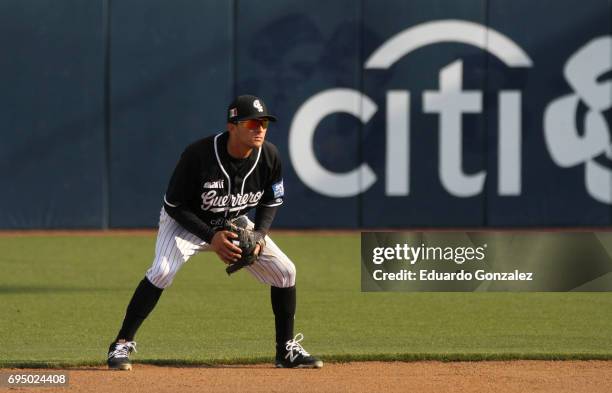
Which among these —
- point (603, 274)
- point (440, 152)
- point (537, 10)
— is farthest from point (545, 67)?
point (603, 274)

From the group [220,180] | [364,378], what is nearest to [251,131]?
[220,180]

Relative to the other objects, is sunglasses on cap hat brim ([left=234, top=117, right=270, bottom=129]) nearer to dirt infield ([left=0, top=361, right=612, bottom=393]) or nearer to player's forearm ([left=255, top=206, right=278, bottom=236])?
player's forearm ([left=255, top=206, right=278, bottom=236])

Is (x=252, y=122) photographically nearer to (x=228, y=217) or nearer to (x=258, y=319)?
(x=228, y=217)

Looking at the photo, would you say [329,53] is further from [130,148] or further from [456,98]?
[130,148]

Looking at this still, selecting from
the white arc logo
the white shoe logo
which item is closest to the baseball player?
the white arc logo

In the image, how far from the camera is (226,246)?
22.7 ft

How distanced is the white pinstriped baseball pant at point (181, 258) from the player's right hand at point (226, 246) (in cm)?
20

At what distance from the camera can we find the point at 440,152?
15766 millimetres

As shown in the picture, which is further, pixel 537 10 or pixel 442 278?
pixel 537 10

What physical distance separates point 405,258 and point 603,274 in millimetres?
1806

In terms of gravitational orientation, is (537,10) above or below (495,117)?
above

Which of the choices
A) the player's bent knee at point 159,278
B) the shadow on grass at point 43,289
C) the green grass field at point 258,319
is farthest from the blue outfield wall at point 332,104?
the player's bent knee at point 159,278

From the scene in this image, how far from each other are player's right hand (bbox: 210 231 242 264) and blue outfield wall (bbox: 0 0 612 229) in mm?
8449

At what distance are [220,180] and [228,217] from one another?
269mm
